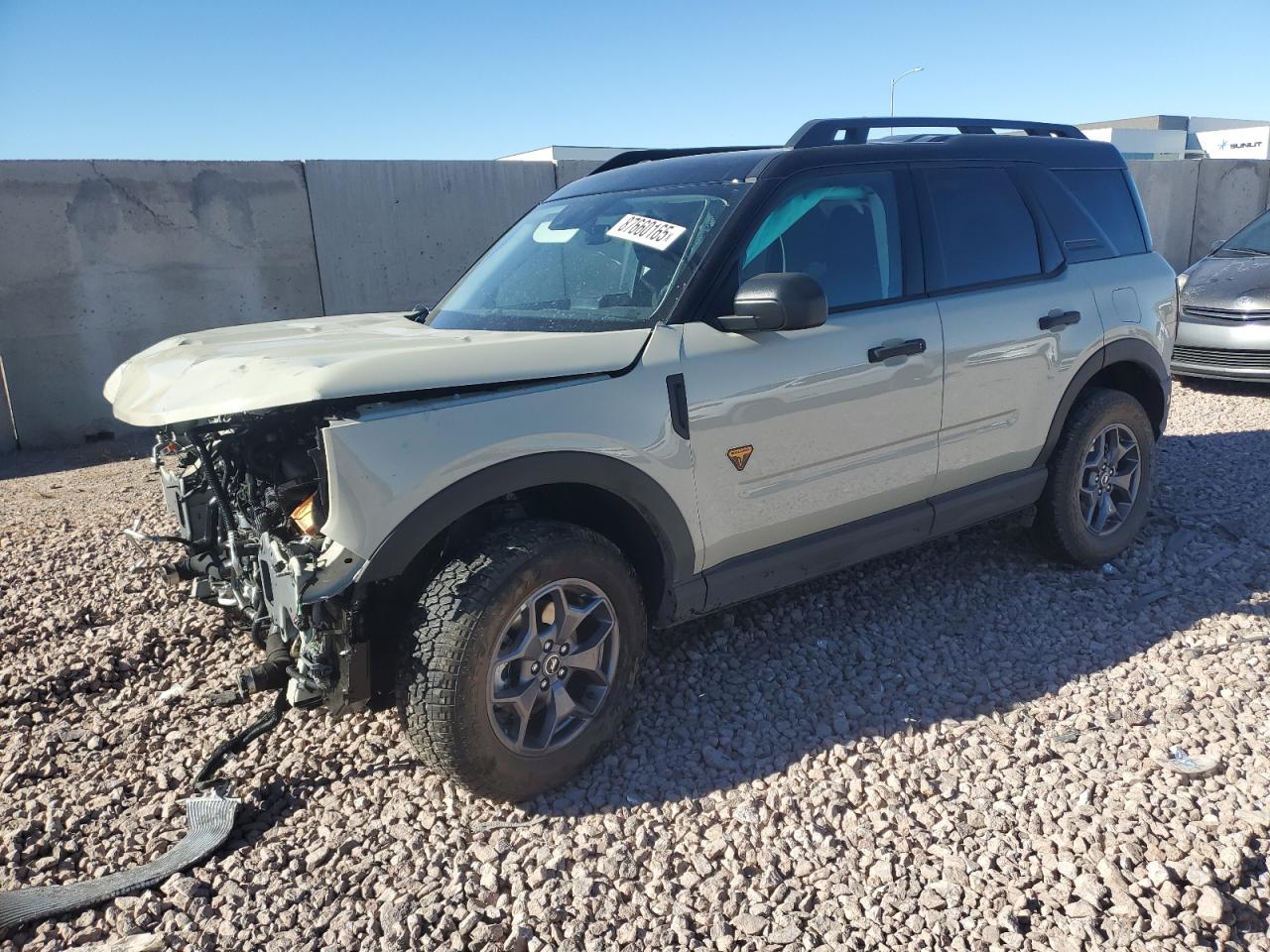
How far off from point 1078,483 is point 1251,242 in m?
6.77

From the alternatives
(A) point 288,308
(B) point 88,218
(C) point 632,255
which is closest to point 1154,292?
(C) point 632,255

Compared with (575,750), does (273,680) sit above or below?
above

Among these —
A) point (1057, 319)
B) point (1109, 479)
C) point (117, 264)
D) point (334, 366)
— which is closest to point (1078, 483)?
point (1109, 479)

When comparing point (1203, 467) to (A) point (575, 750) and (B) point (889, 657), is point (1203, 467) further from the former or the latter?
(A) point (575, 750)

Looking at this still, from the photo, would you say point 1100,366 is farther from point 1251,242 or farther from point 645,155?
point 1251,242

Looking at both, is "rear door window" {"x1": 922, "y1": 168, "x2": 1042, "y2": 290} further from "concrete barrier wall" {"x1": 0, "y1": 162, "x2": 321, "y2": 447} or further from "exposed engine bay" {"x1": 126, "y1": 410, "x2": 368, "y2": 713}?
"concrete barrier wall" {"x1": 0, "y1": 162, "x2": 321, "y2": 447}

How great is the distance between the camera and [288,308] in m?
8.95

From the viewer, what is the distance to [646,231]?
3.42m

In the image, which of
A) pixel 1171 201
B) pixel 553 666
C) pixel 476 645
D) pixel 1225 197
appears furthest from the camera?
pixel 1225 197

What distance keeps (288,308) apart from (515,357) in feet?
22.7

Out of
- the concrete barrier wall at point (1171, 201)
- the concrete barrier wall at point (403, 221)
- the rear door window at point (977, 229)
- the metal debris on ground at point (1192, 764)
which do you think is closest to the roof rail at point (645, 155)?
the rear door window at point (977, 229)

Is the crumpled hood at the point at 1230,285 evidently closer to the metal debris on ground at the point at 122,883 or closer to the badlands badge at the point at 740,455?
the badlands badge at the point at 740,455

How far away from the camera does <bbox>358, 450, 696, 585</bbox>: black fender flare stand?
256 cm

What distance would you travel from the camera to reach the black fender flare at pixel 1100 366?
4211mm
